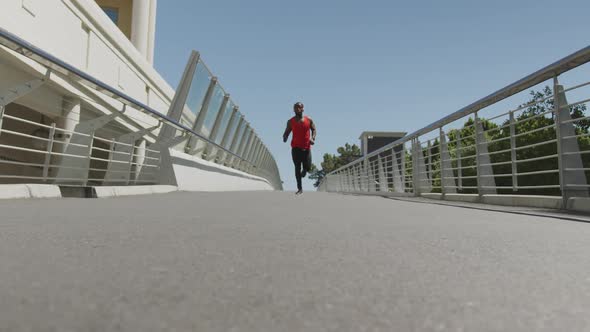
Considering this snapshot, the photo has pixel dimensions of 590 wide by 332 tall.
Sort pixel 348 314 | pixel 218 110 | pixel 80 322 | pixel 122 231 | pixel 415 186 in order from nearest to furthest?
pixel 80 322 < pixel 348 314 < pixel 122 231 < pixel 415 186 < pixel 218 110

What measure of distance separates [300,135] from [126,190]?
438 cm

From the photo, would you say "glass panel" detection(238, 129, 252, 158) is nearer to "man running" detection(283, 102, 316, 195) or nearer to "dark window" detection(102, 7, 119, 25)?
"man running" detection(283, 102, 316, 195)

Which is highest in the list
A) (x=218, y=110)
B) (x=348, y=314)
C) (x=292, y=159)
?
(x=218, y=110)

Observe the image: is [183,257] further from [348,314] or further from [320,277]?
[348,314]

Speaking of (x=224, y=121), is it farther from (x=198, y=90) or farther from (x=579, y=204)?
(x=579, y=204)

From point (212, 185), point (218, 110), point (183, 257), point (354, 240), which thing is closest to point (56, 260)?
point (183, 257)

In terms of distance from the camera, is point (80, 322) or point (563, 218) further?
point (563, 218)

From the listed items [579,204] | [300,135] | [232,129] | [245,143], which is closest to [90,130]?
[300,135]

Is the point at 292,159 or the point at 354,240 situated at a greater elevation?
the point at 292,159

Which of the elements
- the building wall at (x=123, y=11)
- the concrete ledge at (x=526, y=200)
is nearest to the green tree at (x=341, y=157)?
the building wall at (x=123, y=11)

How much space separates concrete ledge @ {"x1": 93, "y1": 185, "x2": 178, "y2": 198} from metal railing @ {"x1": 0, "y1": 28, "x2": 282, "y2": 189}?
23cm

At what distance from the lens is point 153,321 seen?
3.49ft

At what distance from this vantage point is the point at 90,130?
791 cm

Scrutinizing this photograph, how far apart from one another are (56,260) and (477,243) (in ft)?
6.48
